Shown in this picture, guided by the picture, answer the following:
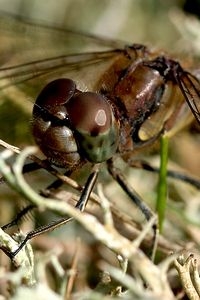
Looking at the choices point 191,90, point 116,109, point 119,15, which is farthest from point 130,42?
point 116,109

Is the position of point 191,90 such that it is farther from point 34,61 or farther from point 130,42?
point 130,42

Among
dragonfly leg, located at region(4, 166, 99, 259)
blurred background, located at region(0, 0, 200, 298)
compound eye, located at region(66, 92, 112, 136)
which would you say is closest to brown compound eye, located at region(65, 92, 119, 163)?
compound eye, located at region(66, 92, 112, 136)

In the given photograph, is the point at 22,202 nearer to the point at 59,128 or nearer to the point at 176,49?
the point at 59,128

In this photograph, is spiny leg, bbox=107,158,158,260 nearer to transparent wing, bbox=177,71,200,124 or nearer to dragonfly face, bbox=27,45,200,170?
dragonfly face, bbox=27,45,200,170

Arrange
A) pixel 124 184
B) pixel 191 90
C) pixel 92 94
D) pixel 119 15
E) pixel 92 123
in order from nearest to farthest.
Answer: pixel 92 123, pixel 92 94, pixel 191 90, pixel 124 184, pixel 119 15

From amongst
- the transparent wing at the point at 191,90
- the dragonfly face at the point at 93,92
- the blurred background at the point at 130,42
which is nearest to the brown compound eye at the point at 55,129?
the dragonfly face at the point at 93,92

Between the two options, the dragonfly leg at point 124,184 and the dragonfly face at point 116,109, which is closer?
the dragonfly face at point 116,109

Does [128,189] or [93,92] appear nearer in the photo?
[93,92]

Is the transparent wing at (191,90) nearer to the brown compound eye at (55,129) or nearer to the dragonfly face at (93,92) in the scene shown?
the dragonfly face at (93,92)

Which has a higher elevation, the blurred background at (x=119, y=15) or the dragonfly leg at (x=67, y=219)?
the blurred background at (x=119, y=15)
